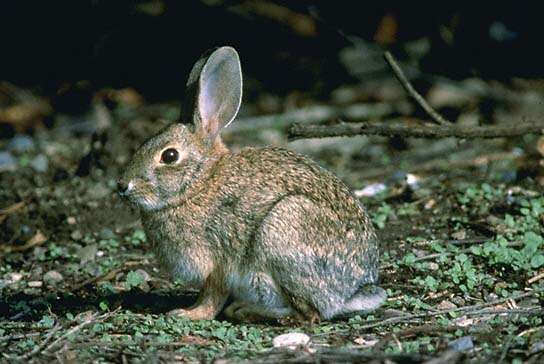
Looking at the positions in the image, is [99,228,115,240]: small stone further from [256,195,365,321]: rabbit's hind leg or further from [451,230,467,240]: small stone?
[451,230,467,240]: small stone

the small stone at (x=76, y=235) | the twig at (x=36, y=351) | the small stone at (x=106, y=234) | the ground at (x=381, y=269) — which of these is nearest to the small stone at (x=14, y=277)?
the ground at (x=381, y=269)

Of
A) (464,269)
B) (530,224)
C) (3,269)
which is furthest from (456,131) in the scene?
Result: (3,269)

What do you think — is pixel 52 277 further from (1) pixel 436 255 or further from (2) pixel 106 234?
(1) pixel 436 255

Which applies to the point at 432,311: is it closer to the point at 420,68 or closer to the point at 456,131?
the point at 456,131

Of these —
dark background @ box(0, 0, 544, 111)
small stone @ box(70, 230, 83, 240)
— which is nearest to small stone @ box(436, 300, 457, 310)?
small stone @ box(70, 230, 83, 240)

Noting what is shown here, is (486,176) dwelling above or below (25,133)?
below

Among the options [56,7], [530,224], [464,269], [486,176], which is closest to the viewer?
[464,269]

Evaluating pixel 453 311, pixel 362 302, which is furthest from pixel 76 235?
pixel 453 311
